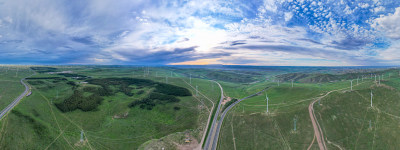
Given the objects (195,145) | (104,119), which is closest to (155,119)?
(104,119)

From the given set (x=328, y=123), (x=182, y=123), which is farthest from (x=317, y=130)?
(x=182, y=123)

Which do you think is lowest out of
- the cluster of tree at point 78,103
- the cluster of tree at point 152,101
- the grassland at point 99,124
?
the grassland at point 99,124

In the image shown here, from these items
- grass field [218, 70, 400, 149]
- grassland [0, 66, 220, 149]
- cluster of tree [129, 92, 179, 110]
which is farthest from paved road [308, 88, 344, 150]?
cluster of tree [129, 92, 179, 110]

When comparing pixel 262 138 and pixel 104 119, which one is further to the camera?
pixel 104 119

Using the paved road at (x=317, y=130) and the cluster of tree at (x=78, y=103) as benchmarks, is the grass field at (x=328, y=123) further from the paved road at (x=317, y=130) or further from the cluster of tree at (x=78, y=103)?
the cluster of tree at (x=78, y=103)

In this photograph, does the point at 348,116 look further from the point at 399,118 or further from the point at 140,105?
the point at 140,105

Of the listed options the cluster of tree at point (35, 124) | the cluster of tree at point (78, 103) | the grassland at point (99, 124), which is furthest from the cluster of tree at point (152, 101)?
the cluster of tree at point (35, 124)

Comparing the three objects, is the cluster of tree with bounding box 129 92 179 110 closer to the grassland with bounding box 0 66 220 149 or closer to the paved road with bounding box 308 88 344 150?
the grassland with bounding box 0 66 220 149

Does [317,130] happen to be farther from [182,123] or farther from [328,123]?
[182,123]
